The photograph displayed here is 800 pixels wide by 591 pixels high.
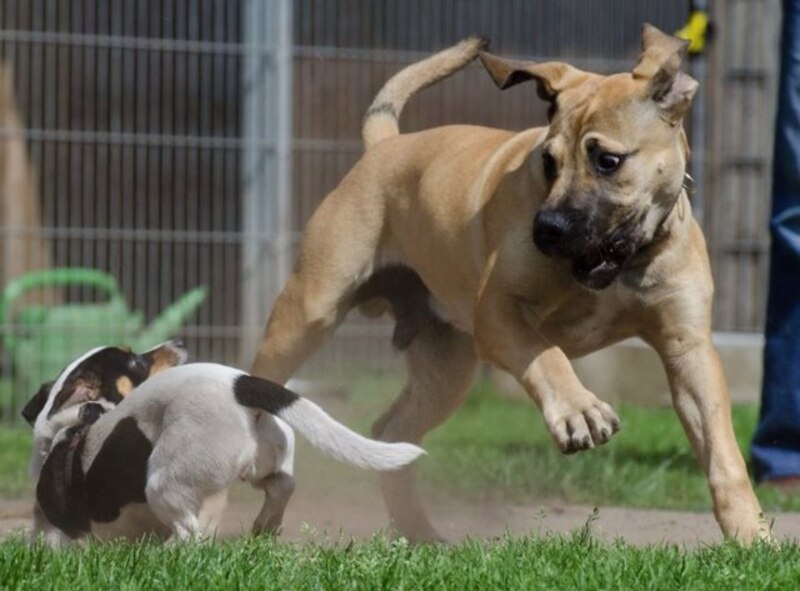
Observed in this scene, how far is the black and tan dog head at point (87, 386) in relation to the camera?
5164 mm

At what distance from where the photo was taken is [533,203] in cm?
523

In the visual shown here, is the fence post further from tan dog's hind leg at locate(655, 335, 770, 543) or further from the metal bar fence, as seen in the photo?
tan dog's hind leg at locate(655, 335, 770, 543)

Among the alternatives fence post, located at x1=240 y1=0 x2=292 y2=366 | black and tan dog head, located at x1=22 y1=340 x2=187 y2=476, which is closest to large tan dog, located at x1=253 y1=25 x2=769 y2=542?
black and tan dog head, located at x1=22 y1=340 x2=187 y2=476

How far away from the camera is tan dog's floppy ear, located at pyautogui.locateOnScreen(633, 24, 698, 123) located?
16.5 ft

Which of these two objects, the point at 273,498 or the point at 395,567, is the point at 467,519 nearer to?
the point at 273,498

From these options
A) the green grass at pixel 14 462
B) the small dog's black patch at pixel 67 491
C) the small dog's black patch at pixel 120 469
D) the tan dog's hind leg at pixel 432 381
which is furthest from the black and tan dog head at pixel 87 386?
the green grass at pixel 14 462

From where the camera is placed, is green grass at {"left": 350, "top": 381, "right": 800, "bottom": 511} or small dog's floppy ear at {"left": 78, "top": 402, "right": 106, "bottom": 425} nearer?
small dog's floppy ear at {"left": 78, "top": 402, "right": 106, "bottom": 425}

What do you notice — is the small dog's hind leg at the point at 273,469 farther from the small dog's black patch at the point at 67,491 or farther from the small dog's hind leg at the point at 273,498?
the small dog's black patch at the point at 67,491

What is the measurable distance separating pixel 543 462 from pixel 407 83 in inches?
72.9

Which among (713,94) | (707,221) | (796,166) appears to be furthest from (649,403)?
(796,166)

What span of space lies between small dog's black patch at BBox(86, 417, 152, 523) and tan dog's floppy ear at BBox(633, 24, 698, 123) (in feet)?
5.89

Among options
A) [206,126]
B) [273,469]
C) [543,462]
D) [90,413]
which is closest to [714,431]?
[273,469]

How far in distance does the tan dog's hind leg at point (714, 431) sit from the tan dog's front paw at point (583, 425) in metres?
0.48

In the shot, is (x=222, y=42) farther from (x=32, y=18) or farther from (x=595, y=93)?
(x=595, y=93)
